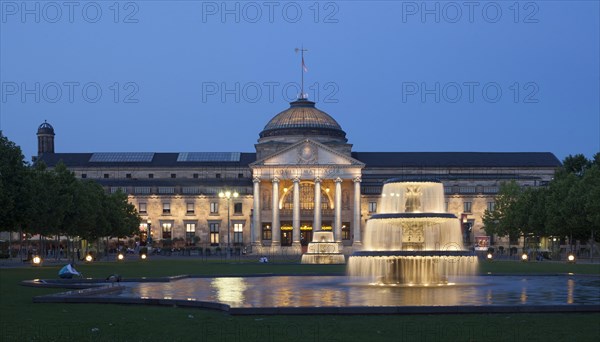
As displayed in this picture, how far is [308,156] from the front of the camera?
451ft

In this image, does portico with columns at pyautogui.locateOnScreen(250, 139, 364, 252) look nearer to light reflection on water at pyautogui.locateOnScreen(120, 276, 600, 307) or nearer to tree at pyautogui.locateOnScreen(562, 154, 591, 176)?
tree at pyautogui.locateOnScreen(562, 154, 591, 176)

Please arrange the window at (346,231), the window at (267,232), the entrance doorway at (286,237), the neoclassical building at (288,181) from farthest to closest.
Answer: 1. the window at (267,232)
2. the window at (346,231)
3. the entrance doorway at (286,237)
4. the neoclassical building at (288,181)

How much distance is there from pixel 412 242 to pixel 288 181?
10627 centimetres

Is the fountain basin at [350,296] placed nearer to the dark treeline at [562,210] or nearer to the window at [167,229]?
the dark treeline at [562,210]

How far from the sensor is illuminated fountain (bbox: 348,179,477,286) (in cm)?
3428

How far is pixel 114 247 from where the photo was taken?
450ft

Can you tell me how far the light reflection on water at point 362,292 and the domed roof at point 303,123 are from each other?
11226cm

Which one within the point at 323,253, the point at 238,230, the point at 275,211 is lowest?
the point at 323,253

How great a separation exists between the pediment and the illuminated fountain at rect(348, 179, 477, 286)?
97743 millimetres

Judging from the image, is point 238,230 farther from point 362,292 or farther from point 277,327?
point 277,327

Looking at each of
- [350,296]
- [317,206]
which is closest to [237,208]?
[317,206]

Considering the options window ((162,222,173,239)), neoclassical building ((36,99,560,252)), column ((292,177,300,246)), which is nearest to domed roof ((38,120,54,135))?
neoclassical building ((36,99,560,252))

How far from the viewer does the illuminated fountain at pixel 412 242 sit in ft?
112

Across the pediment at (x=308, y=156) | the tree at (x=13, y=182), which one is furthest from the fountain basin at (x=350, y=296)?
the pediment at (x=308, y=156)
